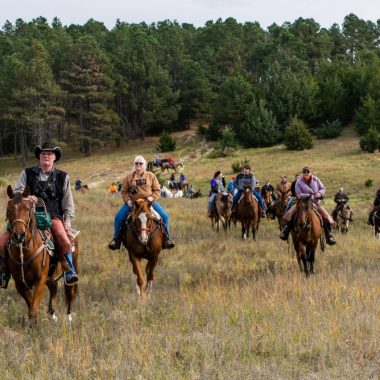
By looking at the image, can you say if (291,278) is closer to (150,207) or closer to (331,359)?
(150,207)

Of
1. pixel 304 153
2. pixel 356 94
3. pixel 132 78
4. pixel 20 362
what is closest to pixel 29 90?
pixel 132 78

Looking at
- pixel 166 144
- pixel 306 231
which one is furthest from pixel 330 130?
pixel 306 231

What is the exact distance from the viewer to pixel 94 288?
941 cm

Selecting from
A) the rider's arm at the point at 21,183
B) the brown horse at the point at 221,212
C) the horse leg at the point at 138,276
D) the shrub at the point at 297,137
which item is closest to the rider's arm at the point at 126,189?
the horse leg at the point at 138,276

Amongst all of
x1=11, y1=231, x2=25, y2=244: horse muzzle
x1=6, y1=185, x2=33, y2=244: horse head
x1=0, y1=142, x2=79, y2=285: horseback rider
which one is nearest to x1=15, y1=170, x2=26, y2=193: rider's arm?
x1=0, y1=142, x2=79, y2=285: horseback rider

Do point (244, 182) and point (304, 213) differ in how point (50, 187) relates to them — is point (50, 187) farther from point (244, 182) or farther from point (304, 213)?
point (244, 182)

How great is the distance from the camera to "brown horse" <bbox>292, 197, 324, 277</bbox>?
10.7 m

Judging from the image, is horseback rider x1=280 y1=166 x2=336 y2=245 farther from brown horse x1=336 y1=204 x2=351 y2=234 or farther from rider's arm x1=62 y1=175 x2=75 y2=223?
brown horse x1=336 y1=204 x2=351 y2=234

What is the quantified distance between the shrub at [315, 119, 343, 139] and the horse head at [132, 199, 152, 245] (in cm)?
5131

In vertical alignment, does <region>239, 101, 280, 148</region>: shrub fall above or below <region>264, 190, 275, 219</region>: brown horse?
above

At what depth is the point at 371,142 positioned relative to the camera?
4744 cm

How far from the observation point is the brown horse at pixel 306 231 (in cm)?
1073

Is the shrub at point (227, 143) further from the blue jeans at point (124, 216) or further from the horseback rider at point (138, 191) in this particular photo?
the horseback rider at point (138, 191)

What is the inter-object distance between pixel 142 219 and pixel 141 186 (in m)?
0.81
